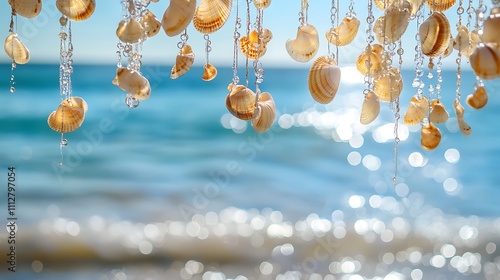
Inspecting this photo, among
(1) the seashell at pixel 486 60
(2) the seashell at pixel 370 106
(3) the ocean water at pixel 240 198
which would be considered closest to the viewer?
(1) the seashell at pixel 486 60

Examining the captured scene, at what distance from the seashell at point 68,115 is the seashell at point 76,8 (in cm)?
9

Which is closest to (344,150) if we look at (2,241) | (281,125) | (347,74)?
(281,125)

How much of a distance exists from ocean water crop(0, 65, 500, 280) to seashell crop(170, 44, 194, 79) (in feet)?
9.48

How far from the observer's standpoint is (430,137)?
688 millimetres

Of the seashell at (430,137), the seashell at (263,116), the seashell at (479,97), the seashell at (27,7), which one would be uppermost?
the seashell at (27,7)

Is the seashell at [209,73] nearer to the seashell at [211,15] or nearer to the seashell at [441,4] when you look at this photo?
the seashell at [211,15]

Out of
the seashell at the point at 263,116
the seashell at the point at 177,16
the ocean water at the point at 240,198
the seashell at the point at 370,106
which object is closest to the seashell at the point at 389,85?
the seashell at the point at 370,106

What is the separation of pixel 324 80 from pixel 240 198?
4.96 meters

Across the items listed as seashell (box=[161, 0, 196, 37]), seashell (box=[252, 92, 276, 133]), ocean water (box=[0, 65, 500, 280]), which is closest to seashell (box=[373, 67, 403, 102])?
seashell (box=[252, 92, 276, 133])

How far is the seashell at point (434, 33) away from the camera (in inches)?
23.0

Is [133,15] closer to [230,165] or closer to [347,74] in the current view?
[230,165]

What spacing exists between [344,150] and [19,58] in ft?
27.0

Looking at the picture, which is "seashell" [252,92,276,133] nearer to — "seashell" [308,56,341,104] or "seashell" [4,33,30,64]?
"seashell" [308,56,341,104]

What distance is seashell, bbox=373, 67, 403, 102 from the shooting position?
67cm
